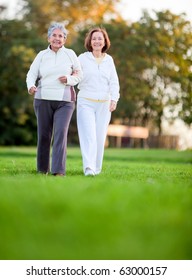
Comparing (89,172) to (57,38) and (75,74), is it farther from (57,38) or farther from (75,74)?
(57,38)

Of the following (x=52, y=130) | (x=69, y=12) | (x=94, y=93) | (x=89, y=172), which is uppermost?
(x=69, y=12)

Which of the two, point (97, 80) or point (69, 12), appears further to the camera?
point (69, 12)

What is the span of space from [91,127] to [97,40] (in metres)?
1.13

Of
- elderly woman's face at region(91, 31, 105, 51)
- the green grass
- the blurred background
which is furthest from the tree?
the green grass

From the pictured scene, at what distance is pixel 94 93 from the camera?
7.89 meters

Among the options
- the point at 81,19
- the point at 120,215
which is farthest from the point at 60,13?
the point at 120,215

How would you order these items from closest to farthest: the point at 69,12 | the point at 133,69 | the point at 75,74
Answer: the point at 75,74
the point at 133,69
the point at 69,12

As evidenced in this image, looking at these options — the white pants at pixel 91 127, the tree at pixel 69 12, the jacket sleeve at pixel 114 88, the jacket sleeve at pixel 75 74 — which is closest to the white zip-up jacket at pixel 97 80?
the jacket sleeve at pixel 114 88

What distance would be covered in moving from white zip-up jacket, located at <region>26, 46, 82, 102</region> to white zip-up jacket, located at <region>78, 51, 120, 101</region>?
0.74 feet

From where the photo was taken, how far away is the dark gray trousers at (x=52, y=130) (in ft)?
24.8

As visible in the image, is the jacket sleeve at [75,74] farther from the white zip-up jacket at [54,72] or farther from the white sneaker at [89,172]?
the white sneaker at [89,172]

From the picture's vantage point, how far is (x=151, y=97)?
97.2 ft

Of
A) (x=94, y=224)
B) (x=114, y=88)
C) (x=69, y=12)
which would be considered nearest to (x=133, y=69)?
(x=69, y=12)
